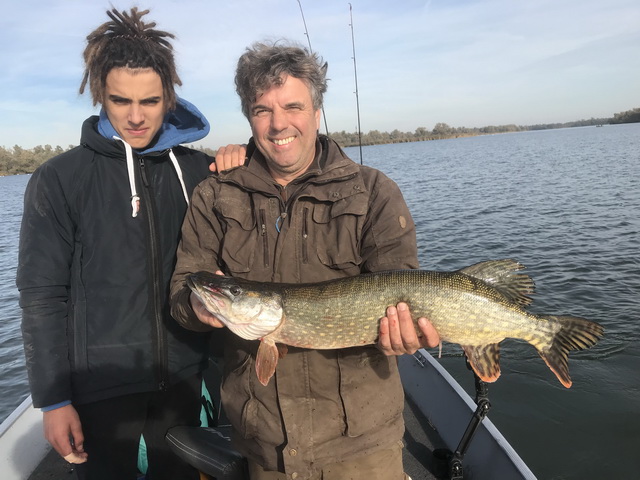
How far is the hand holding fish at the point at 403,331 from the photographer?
2090 millimetres

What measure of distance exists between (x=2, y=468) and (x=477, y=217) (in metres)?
15.6

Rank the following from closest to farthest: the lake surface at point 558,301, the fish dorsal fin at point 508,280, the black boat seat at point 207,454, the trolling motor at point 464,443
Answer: the fish dorsal fin at point 508,280 < the black boat seat at point 207,454 < the trolling motor at point 464,443 < the lake surface at point 558,301

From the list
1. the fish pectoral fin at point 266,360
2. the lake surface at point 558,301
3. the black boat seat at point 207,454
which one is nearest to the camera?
the fish pectoral fin at point 266,360

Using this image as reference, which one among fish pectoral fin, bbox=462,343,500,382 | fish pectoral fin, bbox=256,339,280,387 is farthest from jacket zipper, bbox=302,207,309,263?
fish pectoral fin, bbox=462,343,500,382

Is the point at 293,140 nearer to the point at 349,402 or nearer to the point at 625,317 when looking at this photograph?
the point at 349,402

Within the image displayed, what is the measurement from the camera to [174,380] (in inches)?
105

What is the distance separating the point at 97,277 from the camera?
244cm

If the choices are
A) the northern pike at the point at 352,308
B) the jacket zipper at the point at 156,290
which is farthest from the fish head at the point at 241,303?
the jacket zipper at the point at 156,290

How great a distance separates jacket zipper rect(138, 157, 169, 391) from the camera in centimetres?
255

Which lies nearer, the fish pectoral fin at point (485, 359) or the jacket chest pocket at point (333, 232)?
the jacket chest pocket at point (333, 232)

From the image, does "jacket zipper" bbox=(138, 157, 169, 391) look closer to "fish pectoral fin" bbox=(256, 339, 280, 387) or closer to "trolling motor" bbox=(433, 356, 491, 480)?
"fish pectoral fin" bbox=(256, 339, 280, 387)

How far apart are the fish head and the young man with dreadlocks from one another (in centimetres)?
53

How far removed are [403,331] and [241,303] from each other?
820 mm

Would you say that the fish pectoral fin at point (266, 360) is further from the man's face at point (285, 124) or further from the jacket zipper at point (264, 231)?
the man's face at point (285, 124)
